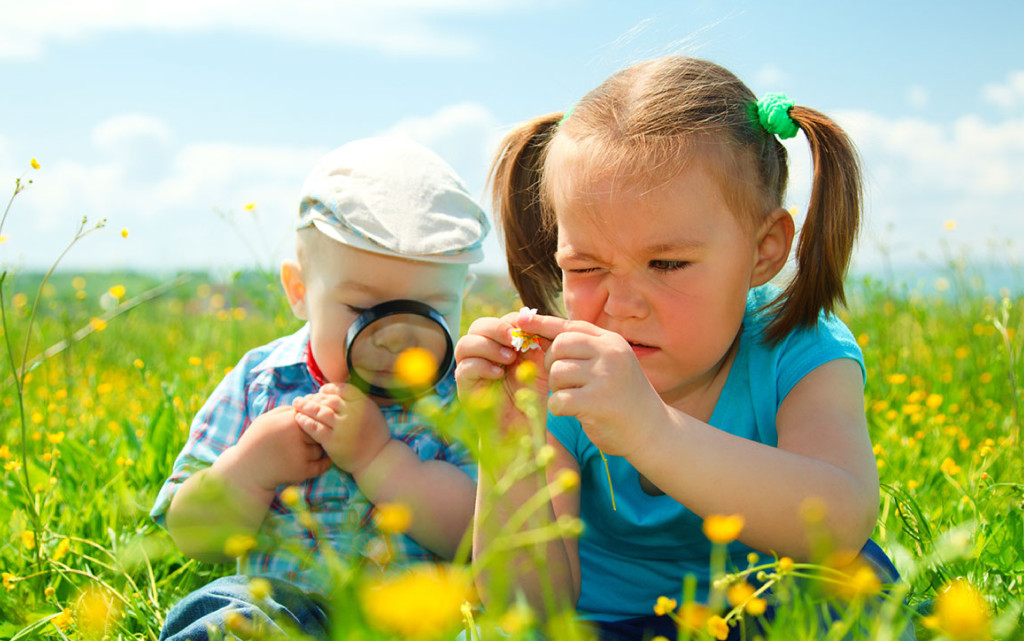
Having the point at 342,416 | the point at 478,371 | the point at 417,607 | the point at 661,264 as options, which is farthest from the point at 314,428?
the point at 417,607

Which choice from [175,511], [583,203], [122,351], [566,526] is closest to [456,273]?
[583,203]

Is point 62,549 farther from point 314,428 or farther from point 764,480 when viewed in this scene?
point 764,480

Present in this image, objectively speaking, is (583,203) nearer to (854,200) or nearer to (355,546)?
(854,200)

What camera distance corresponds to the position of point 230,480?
203cm

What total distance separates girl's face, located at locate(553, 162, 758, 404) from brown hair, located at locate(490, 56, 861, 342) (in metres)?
0.05

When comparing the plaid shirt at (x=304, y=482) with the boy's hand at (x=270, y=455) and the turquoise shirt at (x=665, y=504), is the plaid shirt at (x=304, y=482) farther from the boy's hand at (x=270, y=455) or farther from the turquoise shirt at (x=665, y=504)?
the turquoise shirt at (x=665, y=504)

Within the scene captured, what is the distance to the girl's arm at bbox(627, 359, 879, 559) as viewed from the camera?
4.42 ft

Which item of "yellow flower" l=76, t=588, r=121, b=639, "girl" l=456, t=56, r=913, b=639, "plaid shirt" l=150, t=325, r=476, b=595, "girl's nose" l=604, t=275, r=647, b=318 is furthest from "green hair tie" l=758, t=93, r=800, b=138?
"yellow flower" l=76, t=588, r=121, b=639

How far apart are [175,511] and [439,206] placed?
3.39 ft

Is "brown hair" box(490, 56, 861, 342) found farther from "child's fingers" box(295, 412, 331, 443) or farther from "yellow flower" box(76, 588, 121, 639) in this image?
"yellow flower" box(76, 588, 121, 639)

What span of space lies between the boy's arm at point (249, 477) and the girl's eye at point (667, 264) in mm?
1018

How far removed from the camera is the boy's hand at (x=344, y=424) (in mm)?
2021

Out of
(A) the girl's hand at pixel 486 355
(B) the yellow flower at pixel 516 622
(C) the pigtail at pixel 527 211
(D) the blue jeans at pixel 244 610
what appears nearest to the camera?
(B) the yellow flower at pixel 516 622

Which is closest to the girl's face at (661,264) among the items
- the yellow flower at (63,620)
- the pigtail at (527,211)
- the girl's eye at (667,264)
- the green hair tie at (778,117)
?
the girl's eye at (667,264)
